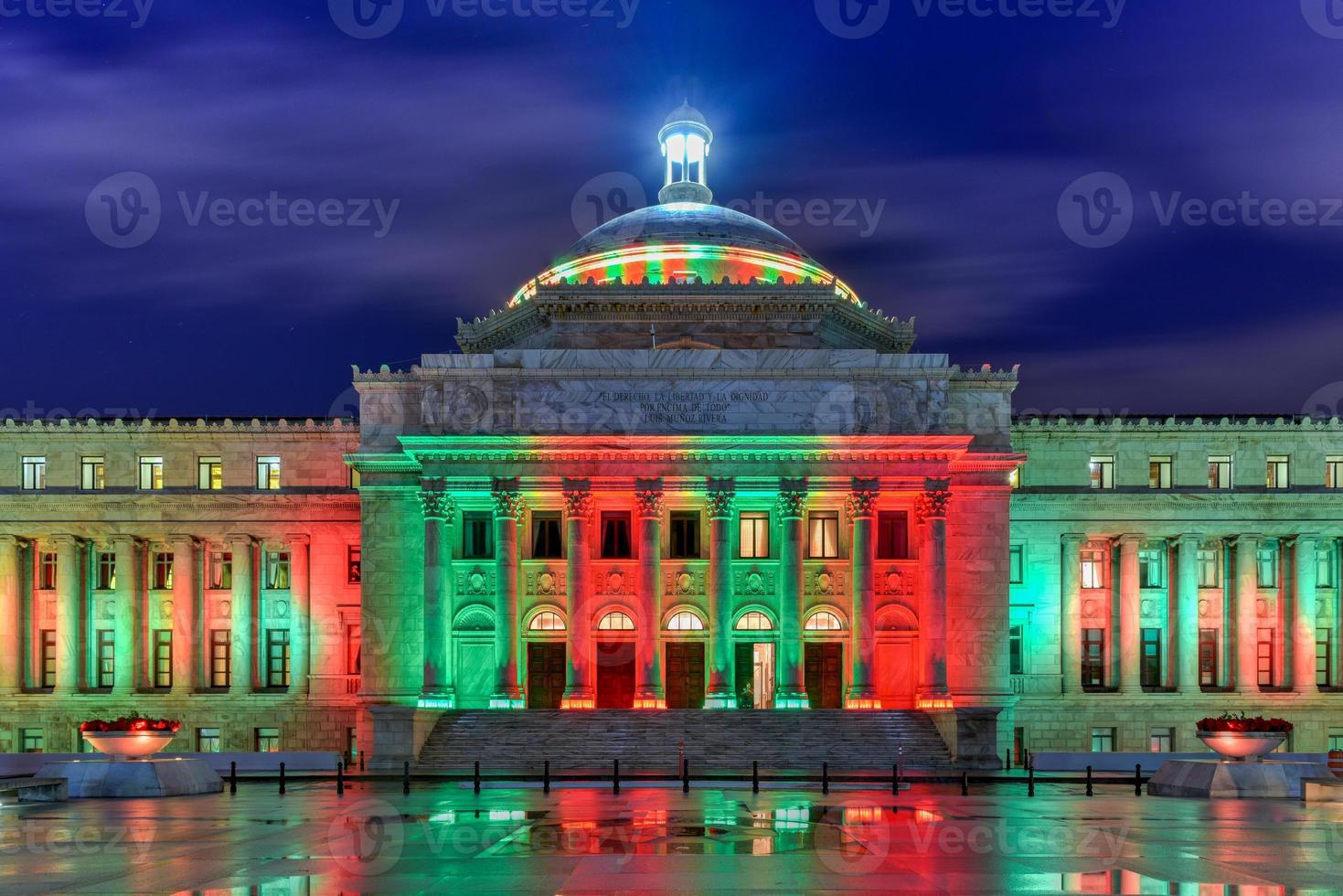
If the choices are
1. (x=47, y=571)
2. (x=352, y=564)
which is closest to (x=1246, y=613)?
(x=352, y=564)

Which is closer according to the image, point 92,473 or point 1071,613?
point 1071,613

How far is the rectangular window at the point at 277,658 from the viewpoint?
71875 millimetres

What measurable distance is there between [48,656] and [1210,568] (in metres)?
57.8

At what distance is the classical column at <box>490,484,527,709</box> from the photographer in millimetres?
63344

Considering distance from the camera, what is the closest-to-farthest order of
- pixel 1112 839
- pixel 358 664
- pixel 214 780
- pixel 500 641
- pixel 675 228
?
pixel 1112 839 → pixel 214 780 → pixel 500 641 → pixel 358 664 → pixel 675 228

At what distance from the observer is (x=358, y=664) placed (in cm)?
7144

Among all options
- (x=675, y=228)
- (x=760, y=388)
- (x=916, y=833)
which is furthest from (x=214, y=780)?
(x=675, y=228)

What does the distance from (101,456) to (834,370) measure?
37294mm

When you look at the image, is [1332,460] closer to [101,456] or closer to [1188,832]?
[1188,832]

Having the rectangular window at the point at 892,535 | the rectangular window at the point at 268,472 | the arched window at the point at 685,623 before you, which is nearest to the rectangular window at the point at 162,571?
the rectangular window at the point at 268,472

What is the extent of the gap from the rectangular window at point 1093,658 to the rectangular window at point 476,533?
2955cm

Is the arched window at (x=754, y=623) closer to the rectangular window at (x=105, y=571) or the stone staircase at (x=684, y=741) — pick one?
the stone staircase at (x=684, y=741)

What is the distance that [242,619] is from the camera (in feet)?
235

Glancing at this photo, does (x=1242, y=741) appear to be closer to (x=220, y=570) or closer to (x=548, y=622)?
(x=548, y=622)
